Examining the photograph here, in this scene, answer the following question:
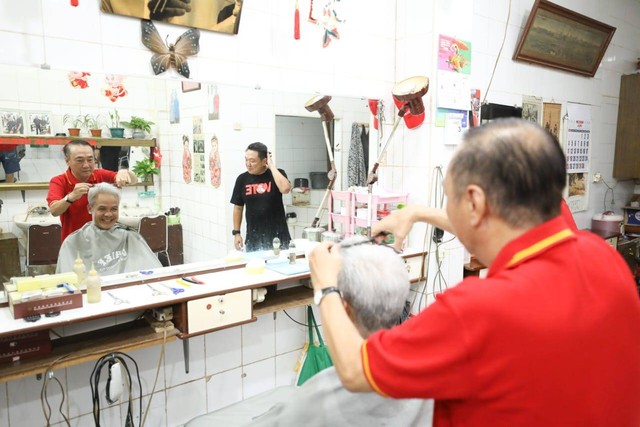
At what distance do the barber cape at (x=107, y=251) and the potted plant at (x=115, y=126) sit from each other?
40 centimetres

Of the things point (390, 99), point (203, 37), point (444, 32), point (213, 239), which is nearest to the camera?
point (203, 37)

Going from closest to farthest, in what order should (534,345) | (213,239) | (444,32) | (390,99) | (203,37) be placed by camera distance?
1. (534,345)
2. (203,37)
3. (213,239)
4. (444,32)
5. (390,99)

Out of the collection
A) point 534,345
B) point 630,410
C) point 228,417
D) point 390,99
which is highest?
point 390,99

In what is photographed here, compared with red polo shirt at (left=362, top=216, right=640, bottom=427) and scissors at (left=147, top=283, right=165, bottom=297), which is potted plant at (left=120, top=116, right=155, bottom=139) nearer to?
scissors at (left=147, top=283, right=165, bottom=297)

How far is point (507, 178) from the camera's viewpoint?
788 mm

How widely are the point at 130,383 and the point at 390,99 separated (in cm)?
205

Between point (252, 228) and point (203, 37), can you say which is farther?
point (252, 228)

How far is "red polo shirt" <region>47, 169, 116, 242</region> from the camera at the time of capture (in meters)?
1.93

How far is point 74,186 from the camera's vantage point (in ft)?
6.45

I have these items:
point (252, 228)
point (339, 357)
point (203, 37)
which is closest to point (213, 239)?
point (252, 228)

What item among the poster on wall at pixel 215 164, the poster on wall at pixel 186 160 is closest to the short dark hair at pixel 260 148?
the poster on wall at pixel 215 164

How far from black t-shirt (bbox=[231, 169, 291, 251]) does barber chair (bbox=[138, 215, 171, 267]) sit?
1.27 ft

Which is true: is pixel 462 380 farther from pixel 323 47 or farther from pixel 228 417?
pixel 323 47

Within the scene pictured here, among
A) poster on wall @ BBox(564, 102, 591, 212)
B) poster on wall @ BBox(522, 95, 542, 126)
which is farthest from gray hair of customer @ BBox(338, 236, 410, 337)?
poster on wall @ BBox(564, 102, 591, 212)
